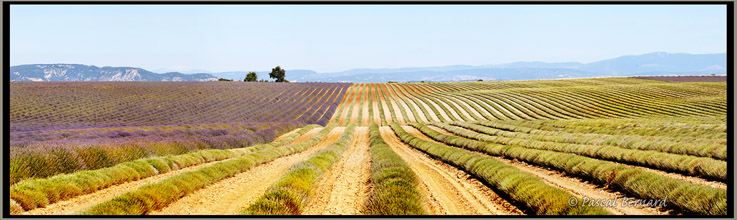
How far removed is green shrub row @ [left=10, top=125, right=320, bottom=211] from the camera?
833 centimetres

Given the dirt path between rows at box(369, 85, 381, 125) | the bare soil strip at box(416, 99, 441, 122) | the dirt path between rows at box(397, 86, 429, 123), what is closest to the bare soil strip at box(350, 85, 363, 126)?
the dirt path between rows at box(369, 85, 381, 125)

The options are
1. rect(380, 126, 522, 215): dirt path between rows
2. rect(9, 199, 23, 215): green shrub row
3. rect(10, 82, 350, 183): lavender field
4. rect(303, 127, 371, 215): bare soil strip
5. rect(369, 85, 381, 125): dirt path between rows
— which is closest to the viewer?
rect(9, 199, 23, 215): green shrub row

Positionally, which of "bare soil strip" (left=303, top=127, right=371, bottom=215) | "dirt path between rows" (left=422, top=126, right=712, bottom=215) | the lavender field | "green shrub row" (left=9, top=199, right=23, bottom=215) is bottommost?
"bare soil strip" (left=303, top=127, right=371, bottom=215)

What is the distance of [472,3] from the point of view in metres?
6.30

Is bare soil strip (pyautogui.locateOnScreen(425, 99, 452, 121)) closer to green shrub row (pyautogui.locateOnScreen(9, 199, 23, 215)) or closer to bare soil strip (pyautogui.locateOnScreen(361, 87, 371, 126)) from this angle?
bare soil strip (pyautogui.locateOnScreen(361, 87, 371, 126))

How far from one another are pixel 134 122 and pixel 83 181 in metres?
24.7

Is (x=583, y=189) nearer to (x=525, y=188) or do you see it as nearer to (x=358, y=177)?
(x=525, y=188)

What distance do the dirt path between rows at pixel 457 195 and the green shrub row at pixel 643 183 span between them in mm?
2481

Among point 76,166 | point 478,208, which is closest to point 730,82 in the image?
Result: point 478,208

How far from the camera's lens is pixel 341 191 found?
11.2 meters

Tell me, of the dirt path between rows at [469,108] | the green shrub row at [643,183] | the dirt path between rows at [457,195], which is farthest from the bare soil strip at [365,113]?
the dirt path between rows at [457,195]

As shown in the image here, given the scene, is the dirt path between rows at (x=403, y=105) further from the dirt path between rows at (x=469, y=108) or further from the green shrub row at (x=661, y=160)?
the green shrub row at (x=661, y=160)

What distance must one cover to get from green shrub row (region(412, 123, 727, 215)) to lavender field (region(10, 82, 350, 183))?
42.6 feet

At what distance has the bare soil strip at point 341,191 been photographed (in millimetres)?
8751
